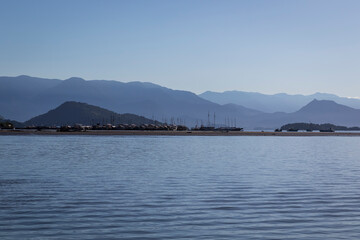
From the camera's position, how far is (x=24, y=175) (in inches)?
1294

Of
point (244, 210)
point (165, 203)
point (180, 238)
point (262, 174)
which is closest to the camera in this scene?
point (180, 238)

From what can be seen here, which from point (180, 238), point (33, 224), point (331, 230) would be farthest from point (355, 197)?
point (33, 224)

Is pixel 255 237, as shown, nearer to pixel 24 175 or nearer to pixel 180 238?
pixel 180 238

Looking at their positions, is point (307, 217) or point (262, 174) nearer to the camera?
point (307, 217)

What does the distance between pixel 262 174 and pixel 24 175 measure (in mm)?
16959

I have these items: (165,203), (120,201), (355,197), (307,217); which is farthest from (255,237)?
(355,197)

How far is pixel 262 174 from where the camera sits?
35875 millimetres

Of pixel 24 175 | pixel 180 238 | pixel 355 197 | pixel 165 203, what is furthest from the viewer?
pixel 24 175

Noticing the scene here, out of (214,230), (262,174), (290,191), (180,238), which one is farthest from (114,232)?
(262,174)

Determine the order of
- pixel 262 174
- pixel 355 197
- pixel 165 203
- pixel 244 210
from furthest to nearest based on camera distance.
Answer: pixel 262 174
pixel 355 197
pixel 165 203
pixel 244 210

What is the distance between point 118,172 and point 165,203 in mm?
14572

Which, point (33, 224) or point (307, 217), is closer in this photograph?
point (33, 224)

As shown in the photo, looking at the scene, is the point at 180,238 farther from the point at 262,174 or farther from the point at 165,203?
the point at 262,174

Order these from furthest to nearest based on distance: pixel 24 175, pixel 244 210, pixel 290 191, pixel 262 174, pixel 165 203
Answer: pixel 262 174 < pixel 24 175 < pixel 290 191 < pixel 165 203 < pixel 244 210
